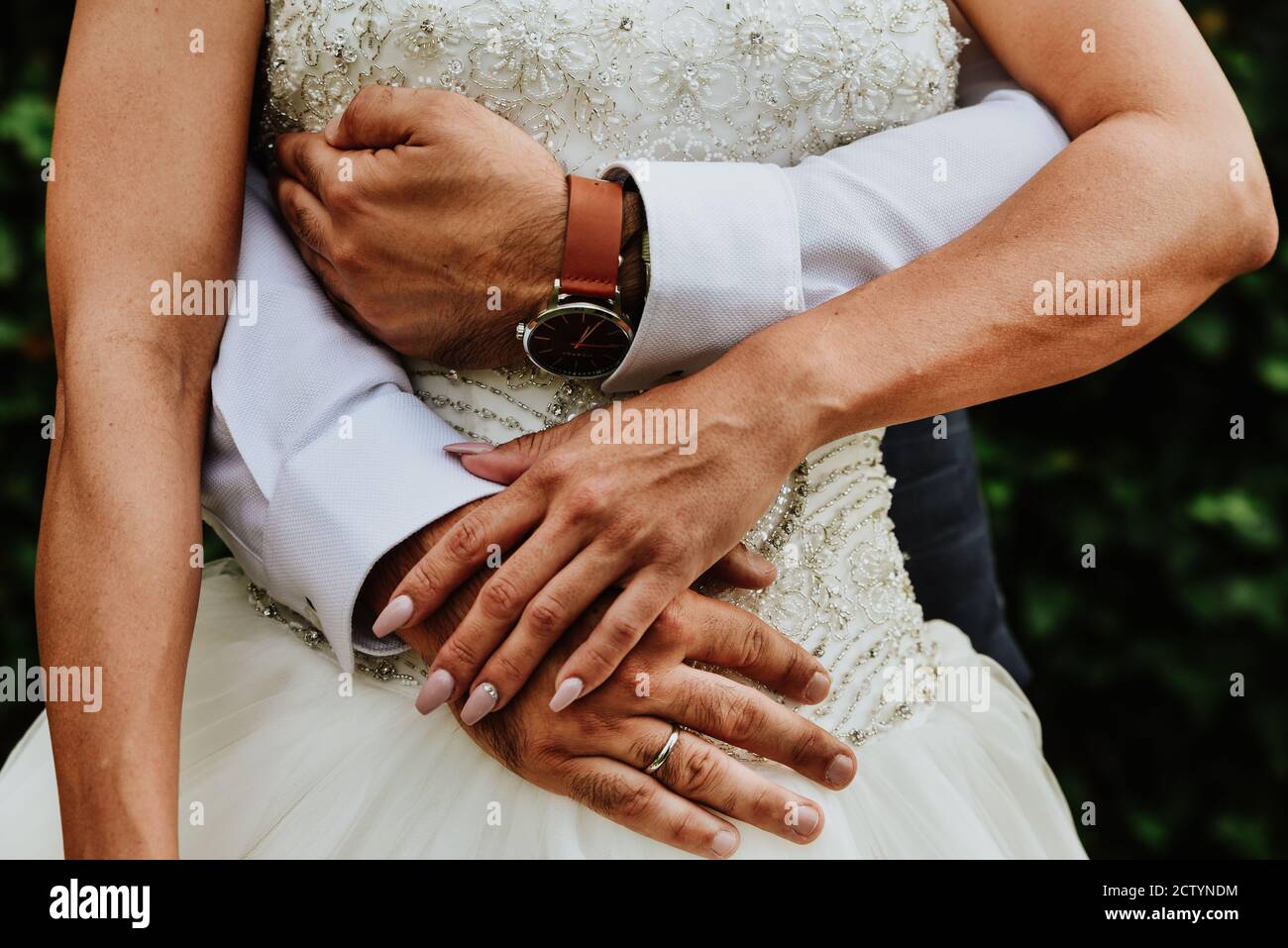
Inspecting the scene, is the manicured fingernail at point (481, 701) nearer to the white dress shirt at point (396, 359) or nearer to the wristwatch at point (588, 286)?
the white dress shirt at point (396, 359)

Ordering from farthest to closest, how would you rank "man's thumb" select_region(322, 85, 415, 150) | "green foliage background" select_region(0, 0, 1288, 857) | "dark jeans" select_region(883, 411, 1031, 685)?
1. "green foliage background" select_region(0, 0, 1288, 857)
2. "dark jeans" select_region(883, 411, 1031, 685)
3. "man's thumb" select_region(322, 85, 415, 150)

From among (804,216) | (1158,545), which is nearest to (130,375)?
(804,216)

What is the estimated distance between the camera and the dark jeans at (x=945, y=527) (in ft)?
5.35

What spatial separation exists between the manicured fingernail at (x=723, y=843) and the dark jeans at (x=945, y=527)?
802mm

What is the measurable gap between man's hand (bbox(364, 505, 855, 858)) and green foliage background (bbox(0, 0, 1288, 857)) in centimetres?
135

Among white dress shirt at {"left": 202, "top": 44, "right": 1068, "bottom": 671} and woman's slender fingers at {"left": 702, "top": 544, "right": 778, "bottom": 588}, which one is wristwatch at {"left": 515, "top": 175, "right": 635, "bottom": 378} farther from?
woman's slender fingers at {"left": 702, "top": 544, "right": 778, "bottom": 588}

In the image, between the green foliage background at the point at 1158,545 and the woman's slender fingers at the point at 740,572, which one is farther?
the green foliage background at the point at 1158,545

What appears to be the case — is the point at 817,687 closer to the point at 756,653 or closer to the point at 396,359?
the point at 756,653

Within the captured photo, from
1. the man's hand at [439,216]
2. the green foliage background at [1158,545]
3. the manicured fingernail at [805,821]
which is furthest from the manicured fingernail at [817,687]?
the green foliage background at [1158,545]

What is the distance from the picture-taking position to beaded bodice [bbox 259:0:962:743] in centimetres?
101

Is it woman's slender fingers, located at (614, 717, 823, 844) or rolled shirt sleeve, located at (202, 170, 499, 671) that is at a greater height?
rolled shirt sleeve, located at (202, 170, 499, 671)

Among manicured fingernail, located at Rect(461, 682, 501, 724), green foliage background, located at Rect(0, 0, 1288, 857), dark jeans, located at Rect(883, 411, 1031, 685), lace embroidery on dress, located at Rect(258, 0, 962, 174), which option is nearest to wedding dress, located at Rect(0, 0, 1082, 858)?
lace embroidery on dress, located at Rect(258, 0, 962, 174)

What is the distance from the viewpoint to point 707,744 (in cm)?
93

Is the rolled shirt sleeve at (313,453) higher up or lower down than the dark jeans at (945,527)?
higher up
